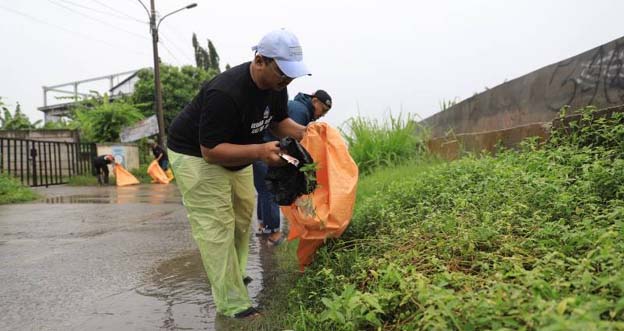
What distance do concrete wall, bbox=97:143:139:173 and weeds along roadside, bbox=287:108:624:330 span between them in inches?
615

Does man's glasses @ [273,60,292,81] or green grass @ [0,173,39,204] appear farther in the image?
green grass @ [0,173,39,204]

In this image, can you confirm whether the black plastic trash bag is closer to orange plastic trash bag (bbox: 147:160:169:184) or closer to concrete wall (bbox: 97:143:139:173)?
orange plastic trash bag (bbox: 147:160:169:184)

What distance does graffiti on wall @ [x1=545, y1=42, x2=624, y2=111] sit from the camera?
15.9 ft

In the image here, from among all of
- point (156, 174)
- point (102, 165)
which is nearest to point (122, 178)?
point (102, 165)

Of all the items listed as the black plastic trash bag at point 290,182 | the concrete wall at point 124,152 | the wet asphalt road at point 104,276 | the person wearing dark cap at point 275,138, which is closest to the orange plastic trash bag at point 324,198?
the black plastic trash bag at point 290,182

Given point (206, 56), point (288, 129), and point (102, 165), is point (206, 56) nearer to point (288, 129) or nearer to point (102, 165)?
point (102, 165)

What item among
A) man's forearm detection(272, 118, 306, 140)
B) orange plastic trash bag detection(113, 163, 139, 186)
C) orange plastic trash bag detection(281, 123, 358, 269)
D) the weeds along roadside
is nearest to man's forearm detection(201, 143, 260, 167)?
orange plastic trash bag detection(281, 123, 358, 269)

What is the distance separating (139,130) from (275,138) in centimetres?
1629

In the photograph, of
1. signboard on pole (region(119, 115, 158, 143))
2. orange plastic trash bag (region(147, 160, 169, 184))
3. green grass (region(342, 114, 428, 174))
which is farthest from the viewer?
signboard on pole (region(119, 115, 158, 143))

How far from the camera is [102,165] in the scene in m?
14.9

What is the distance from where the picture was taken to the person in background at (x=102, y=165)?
14891mm

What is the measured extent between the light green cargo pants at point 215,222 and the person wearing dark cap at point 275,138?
4.14ft

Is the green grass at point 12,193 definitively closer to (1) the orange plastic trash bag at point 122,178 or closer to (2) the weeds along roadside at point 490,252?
(1) the orange plastic trash bag at point 122,178

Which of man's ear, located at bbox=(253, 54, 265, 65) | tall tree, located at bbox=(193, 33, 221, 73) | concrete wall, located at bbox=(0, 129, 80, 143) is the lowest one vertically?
man's ear, located at bbox=(253, 54, 265, 65)
